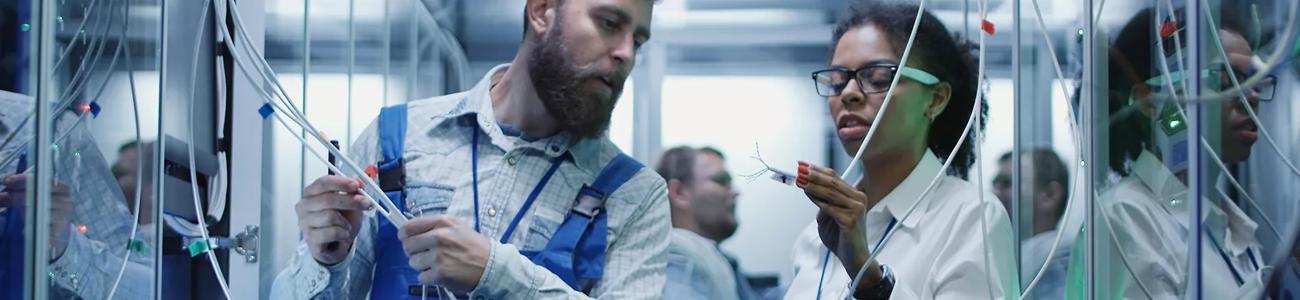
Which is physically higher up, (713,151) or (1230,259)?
(713,151)

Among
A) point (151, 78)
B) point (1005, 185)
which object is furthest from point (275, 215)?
point (1005, 185)

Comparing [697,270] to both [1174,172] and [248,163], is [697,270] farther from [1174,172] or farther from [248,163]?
[1174,172]

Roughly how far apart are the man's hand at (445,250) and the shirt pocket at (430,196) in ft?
0.53

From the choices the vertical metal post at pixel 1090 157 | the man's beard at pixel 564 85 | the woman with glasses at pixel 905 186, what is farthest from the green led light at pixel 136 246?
the vertical metal post at pixel 1090 157

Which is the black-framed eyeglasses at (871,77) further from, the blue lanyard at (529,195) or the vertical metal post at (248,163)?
the vertical metal post at (248,163)

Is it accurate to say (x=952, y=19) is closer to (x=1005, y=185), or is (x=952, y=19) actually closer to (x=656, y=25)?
(x=1005, y=185)

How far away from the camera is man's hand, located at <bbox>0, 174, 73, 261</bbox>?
1.21 m

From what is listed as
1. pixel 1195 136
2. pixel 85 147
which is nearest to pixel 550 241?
pixel 85 147

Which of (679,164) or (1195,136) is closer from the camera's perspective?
(1195,136)

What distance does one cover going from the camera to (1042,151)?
2.07 m

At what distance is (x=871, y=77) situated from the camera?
Result: 1.84m

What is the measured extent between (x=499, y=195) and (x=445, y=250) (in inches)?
8.3

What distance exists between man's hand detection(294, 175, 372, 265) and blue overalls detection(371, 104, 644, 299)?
0.08m

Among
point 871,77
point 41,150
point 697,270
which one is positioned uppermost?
point 871,77
